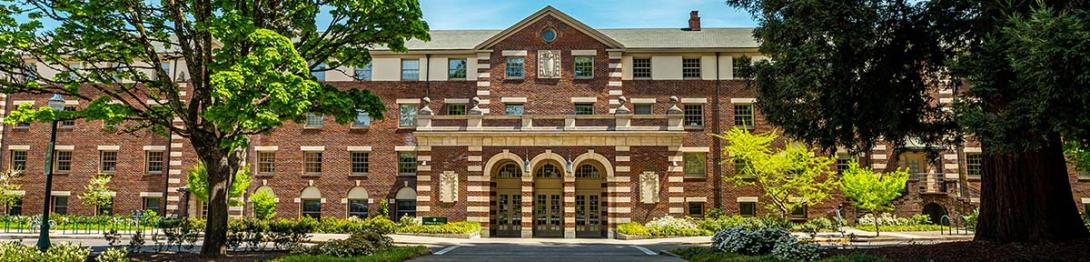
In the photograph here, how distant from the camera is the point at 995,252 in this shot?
1420cm

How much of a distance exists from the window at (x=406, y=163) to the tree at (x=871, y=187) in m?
19.0

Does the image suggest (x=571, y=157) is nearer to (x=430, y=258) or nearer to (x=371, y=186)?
(x=371, y=186)

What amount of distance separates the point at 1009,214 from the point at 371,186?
1031 inches

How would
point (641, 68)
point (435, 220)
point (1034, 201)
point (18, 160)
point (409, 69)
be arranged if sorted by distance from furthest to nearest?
point (18, 160) < point (409, 69) < point (641, 68) < point (435, 220) < point (1034, 201)

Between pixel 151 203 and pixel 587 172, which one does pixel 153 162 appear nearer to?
pixel 151 203

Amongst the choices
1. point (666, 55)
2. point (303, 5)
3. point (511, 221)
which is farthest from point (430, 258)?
point (666, 55)

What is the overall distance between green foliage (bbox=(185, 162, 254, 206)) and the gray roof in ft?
31.4

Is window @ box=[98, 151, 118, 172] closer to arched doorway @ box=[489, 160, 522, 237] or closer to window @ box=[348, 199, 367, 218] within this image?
window @ box=[348, 199, 367, 218]

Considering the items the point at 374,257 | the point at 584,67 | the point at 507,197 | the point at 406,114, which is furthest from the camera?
the point at 406,114

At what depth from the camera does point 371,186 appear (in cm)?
3472

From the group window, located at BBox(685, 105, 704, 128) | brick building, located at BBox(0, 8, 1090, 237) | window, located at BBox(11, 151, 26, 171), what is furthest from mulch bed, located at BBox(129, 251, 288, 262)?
window, located at BBox(11, 151, 26, 171)

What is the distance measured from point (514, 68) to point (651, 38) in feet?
23.8

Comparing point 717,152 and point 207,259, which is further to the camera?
point 717,152

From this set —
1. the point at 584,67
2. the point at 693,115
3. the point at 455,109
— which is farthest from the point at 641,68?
the point at 455,109
